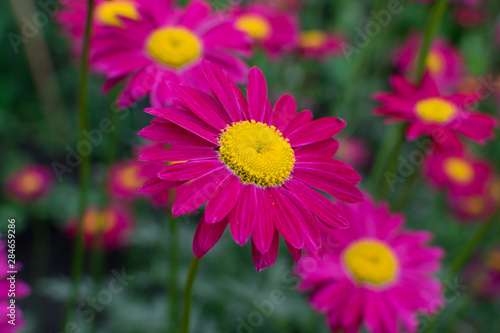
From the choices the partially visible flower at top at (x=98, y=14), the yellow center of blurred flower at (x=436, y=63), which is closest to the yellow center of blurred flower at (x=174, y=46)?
the partially visible flower at top at (x=98, y=14)

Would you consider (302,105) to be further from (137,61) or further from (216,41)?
(137,61)

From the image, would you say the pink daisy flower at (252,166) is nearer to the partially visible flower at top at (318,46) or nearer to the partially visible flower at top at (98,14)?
the partially visible flower at top at (98,14)

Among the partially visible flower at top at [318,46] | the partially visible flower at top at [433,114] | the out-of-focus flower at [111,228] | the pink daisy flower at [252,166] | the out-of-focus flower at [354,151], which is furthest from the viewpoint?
the out-of-focus flower at [354,151]

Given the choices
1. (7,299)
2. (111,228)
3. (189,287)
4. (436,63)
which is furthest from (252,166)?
(436,63)

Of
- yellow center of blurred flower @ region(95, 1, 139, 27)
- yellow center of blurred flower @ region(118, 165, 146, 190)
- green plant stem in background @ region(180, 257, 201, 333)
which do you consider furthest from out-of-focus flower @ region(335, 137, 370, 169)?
green plant stem in background @ region(180, 257, 201, 333)

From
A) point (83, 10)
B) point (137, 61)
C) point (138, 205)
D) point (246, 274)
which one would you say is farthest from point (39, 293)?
point (137, 61)

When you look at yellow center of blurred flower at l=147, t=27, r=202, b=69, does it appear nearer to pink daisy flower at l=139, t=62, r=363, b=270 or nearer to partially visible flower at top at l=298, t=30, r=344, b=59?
pink daisy flower at l=139, t=62, r=363, b=270

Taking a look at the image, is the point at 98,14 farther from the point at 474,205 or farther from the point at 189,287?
the point at 474,205
